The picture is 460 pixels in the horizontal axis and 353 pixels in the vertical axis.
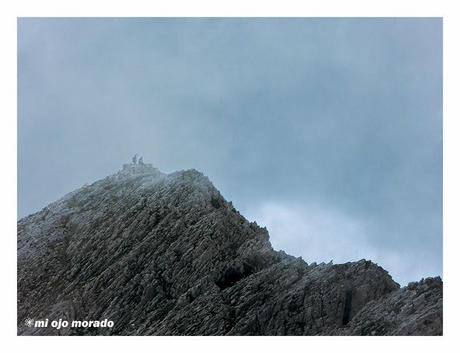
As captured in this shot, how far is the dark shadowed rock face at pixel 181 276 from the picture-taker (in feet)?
105

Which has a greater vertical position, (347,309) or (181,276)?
(181,276)

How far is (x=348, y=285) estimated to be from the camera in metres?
33.9

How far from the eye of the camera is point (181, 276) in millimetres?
33969

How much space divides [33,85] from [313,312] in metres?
16.6

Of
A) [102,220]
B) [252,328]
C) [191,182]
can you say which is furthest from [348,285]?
[102,220]

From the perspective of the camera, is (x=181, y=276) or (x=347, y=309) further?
(x=181, y=276)

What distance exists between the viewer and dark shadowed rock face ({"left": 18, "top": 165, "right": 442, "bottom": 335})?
105 feet

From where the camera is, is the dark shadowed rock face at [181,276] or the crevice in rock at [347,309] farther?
the crevice in rock at [347,309]

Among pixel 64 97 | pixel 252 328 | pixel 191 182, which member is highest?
pixel 64 97

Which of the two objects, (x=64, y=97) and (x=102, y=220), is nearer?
(x=64, y=97)

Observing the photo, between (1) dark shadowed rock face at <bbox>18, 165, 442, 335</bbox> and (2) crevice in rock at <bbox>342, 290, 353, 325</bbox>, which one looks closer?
(1) dark shadowed rock face at <bbox>18, 165, 442, 335</bbox>
